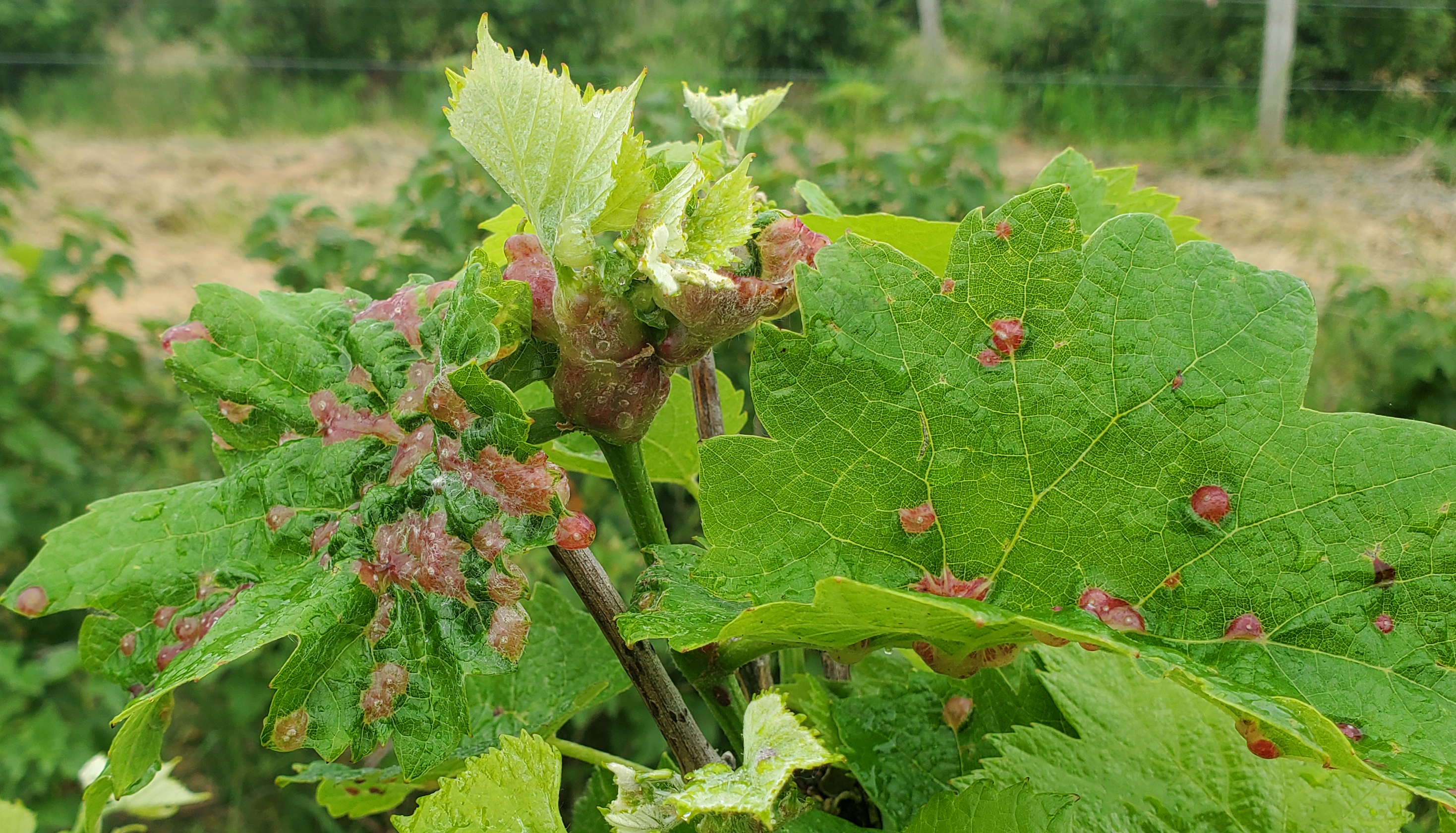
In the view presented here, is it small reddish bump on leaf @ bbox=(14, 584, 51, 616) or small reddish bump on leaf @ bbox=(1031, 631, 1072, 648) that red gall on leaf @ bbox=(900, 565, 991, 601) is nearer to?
small reddish bump on leaf @ bbox=(1031, 631, 1072, 648)

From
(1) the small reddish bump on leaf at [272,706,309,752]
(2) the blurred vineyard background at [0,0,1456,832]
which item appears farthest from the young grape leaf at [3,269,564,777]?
(2) the blurred vineyard background at [0,0,1456,832]

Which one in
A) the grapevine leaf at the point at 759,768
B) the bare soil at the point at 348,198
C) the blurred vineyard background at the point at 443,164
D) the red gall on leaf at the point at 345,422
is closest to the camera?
the grapevine leaf at the point at 759,768

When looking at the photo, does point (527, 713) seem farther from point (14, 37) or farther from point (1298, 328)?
point (14, 37)

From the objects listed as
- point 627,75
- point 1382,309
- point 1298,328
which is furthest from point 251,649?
point 627,75

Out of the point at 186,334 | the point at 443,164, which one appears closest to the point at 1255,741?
the point at 186,334

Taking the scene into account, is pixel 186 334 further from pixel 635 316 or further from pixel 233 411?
pixel 635 316

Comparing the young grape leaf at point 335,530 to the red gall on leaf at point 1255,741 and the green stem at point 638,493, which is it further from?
the red gall on leaf at point 1255,741

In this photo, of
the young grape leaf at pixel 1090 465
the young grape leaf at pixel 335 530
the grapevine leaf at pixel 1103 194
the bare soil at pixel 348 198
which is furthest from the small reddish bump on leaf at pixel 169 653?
the bare soil at pixel 348 198
